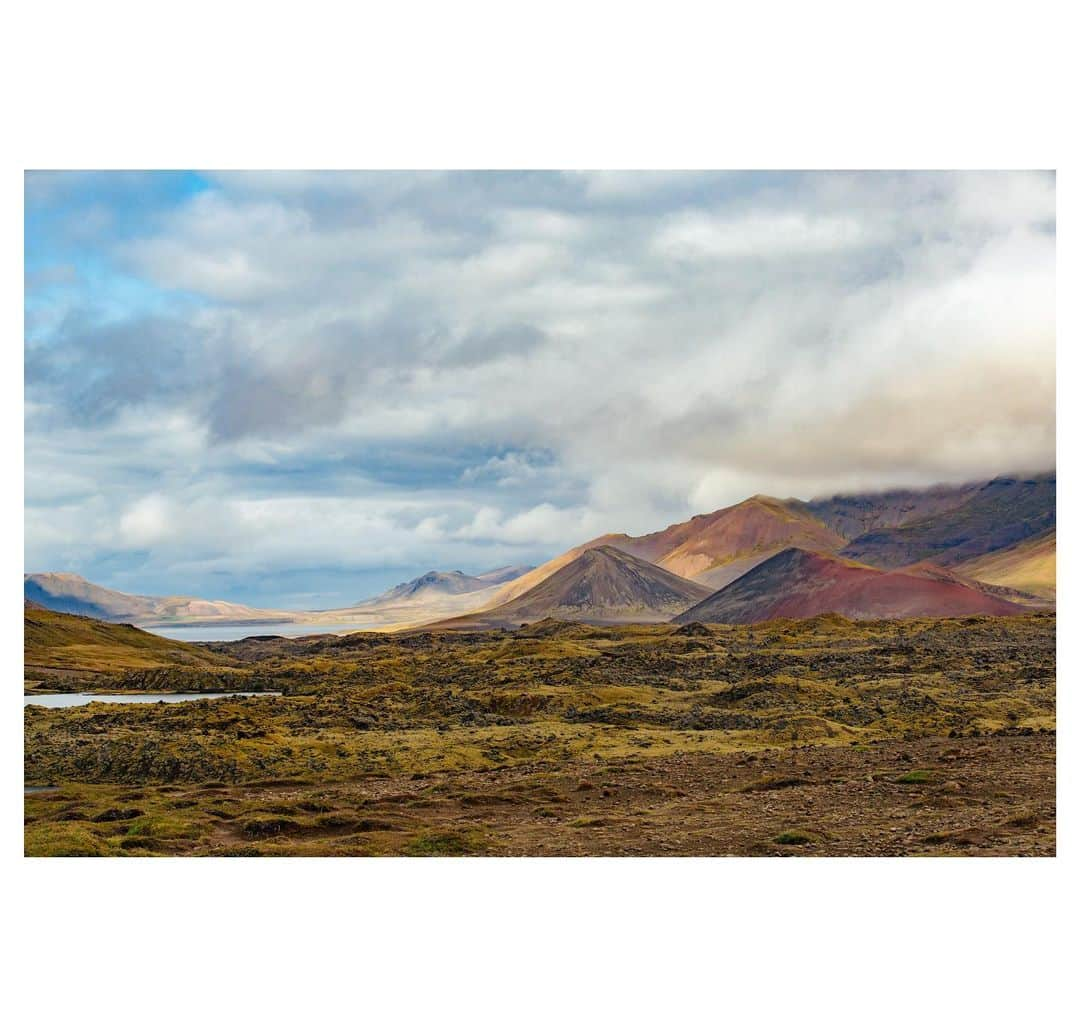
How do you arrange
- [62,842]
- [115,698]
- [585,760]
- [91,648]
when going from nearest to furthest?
[62,842] → [585,760] → [115,698] → [91,648]

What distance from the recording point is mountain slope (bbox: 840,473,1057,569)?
258 feet

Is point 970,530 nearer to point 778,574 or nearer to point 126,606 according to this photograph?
point 778,574

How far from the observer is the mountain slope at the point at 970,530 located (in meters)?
78.7

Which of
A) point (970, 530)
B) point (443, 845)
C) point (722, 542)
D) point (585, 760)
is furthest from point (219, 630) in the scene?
point (443, 845)

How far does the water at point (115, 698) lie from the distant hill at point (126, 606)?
4.86 meters

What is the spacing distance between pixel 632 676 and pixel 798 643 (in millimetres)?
18425

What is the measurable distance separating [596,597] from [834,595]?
3579 cm

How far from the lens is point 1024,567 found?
294 feet

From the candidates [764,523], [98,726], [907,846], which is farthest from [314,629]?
[907,846]

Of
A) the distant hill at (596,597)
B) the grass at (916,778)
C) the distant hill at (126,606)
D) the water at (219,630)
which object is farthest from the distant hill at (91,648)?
Result: the grass at (916,778)

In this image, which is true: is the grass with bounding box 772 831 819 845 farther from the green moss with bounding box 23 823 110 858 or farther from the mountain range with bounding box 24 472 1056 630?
the mountain range with bounding box 24 472 1056 630

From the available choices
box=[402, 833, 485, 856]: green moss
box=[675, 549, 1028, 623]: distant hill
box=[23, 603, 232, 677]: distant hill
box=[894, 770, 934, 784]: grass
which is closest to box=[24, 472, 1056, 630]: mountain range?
box=[675, 549, 1028, 623]: distant hill

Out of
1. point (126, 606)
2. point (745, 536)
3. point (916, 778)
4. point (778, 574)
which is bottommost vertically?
point (916, 778)

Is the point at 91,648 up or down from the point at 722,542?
down
